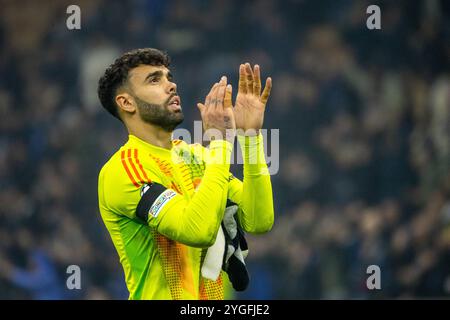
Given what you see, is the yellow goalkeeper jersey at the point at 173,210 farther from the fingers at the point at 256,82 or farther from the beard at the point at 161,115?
the fingers at the point at 256,82

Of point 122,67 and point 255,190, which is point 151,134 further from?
point 255,190

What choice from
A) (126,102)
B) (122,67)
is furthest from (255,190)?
(122,67)

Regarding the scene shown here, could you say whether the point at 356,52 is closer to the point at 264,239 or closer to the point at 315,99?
the point at 315,99

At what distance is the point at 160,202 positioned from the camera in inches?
164

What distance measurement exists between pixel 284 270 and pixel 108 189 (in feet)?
18.1

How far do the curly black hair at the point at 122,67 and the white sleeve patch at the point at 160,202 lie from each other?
0.66 meters

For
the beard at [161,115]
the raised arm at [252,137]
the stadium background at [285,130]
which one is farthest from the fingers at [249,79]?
Result: the stadium background at [285,130]

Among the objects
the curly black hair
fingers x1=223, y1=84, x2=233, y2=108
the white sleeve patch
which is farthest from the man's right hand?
the curly black hair

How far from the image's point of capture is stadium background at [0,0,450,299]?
9.60 metres

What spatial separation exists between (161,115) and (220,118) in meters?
0.35

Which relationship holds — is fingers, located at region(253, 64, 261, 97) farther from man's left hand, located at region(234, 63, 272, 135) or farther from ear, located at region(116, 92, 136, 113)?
Answer: ear, located at region(116, 92, 136, 113)

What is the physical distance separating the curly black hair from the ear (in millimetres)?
50

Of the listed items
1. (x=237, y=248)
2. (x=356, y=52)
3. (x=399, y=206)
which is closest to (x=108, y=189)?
(x=237, y=248)
